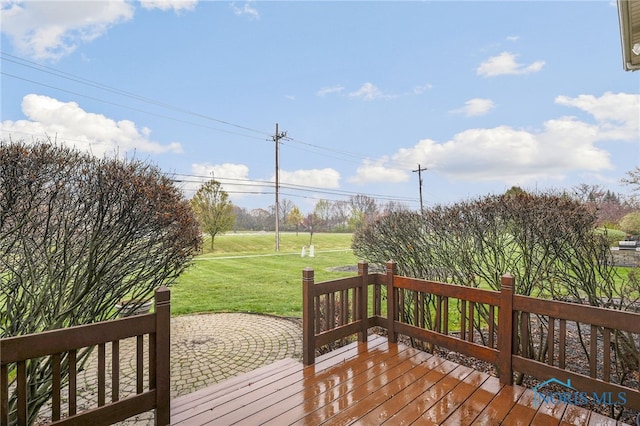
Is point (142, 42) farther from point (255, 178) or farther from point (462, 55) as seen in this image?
point (255, 178)

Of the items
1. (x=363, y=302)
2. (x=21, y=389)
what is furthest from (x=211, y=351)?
(x=21, y=389)

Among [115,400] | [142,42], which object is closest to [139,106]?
[142,42]

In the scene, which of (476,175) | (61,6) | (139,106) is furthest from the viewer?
(139,106)

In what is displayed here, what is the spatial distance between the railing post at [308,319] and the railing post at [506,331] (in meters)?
1.71

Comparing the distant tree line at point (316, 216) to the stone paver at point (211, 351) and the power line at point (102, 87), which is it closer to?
the power line at point (102, 87)

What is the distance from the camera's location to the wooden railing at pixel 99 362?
1.52 meters

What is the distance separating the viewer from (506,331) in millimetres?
2646

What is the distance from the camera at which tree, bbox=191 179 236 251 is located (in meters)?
17.6

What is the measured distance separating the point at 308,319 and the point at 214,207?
16.3 meters

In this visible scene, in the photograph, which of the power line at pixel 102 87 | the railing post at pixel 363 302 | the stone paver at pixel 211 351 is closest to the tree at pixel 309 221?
the power line at pixel 102 87

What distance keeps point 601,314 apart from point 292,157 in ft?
66.4

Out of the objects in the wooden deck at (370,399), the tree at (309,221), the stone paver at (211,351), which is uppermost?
the tree at (309,221)

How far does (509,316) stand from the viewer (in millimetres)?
2613

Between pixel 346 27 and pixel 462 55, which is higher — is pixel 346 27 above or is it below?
above
